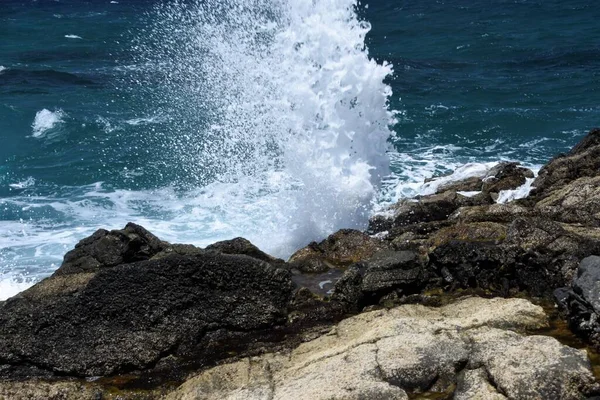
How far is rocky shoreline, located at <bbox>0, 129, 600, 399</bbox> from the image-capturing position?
28.3 ft

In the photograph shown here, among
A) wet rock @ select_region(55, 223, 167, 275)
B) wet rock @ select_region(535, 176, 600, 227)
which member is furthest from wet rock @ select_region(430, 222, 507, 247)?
wet rock @ select_region(55, 223, 167, 275)

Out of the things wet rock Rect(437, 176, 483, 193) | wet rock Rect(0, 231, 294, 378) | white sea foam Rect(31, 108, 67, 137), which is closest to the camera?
wet rock Rect(0, 231, 294, 378)

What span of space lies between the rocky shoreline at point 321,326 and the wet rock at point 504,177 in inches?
273

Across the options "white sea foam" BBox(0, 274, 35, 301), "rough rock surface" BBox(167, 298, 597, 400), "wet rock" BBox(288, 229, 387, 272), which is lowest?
"white sea foam" BBox(0, 274, 35, 301)

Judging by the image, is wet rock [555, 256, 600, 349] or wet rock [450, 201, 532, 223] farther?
wet rock [450, 201, 532, 223]

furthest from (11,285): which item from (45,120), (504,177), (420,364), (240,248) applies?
(45,120)

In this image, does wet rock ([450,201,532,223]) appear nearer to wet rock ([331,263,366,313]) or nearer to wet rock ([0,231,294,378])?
wet rock ([331,263,366,313])

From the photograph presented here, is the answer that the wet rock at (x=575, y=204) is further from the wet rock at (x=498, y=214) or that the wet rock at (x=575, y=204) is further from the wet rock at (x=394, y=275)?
the wet rock at (x=394, y=275)

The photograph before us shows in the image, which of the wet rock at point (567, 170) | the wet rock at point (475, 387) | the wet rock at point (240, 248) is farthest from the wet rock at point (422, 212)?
the wet rock at point (475, 387)

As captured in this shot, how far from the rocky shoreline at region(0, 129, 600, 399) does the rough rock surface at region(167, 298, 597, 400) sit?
0.07 ft

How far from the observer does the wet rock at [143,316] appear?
10320 mm

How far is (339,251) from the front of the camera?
15.0 meters

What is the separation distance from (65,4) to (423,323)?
190 ft

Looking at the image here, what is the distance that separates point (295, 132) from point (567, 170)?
8.06 metres
